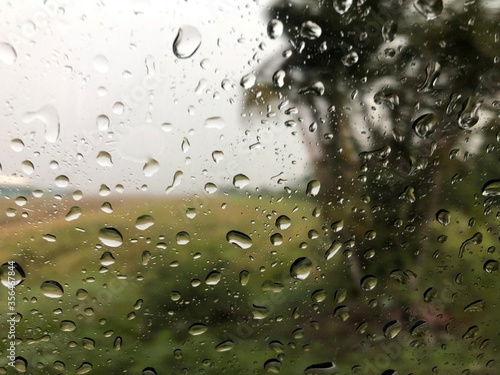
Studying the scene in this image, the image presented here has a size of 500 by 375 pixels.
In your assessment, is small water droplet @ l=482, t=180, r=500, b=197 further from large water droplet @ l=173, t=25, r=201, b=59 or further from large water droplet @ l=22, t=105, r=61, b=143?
large water droplet @ l=22, t=105, r=61, b=143

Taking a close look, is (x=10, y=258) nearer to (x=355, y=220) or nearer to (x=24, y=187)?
(x=24, y=187)

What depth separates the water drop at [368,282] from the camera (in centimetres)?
67

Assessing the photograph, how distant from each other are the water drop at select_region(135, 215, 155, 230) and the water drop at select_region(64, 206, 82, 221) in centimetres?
8

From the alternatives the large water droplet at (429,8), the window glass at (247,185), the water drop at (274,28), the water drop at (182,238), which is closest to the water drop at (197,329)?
the window glass at (247,185)

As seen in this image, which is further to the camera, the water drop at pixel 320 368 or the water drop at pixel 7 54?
the water drop at pixel 320 368

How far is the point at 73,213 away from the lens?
598mm

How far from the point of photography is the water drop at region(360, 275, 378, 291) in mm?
670

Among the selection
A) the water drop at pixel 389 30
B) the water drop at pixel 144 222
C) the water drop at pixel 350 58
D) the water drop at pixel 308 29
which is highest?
the water drop at pixel 308 29

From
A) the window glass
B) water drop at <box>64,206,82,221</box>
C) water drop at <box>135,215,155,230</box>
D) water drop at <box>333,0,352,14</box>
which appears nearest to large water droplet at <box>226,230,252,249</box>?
the window glass

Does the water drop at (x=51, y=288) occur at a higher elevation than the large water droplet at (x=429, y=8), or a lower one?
lower

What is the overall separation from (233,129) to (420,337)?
46 cm

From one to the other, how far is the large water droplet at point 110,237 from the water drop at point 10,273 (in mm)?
123

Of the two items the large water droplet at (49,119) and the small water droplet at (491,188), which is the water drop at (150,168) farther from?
the small water droplet at (491,188)

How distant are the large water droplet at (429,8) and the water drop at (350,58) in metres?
0.12
